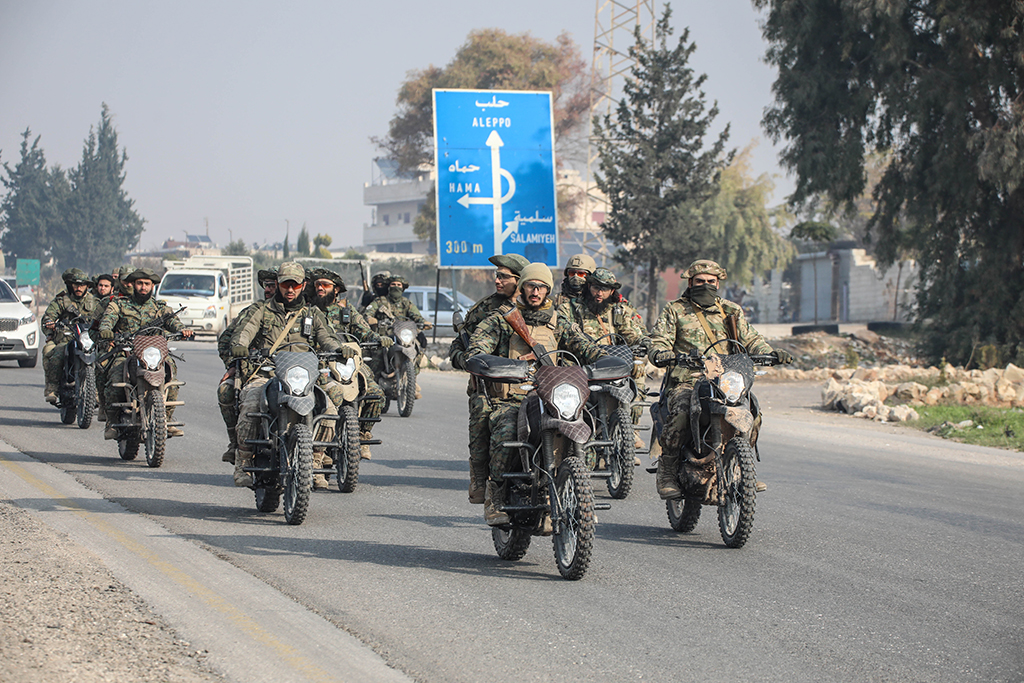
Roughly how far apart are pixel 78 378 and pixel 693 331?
8.50 metres

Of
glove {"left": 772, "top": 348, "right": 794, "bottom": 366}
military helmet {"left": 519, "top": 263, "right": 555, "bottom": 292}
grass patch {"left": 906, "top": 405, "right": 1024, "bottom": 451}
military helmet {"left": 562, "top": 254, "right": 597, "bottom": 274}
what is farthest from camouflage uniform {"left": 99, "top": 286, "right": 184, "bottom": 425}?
grass patch {"left": 906, "top": 405, "right": 1024, "bottom": 451}

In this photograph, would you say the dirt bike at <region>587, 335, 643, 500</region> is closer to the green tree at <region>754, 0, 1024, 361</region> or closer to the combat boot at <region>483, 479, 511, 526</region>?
the combat boot at <region>483, 479, 511, 526</region>

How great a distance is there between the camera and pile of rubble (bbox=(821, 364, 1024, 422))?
18250mm

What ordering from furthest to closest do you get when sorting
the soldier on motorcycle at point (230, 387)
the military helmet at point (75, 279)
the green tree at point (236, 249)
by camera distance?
the green tree at point (236, 249)
the military helmet at point (75, 279)
the soldier on motorcycle at point (230, 387)

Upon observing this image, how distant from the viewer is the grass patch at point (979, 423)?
15.4 meters

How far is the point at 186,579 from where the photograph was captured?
20.6 ft

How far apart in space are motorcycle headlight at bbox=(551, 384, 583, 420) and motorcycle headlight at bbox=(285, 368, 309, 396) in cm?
244

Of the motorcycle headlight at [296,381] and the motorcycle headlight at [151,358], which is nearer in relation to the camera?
the motorcycle headlight at [296,381]

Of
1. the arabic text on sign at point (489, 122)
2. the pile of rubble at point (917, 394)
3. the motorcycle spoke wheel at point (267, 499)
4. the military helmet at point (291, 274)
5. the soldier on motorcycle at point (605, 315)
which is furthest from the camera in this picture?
the arabic text on sign at point (489, 122)

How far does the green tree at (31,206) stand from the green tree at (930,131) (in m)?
81.0

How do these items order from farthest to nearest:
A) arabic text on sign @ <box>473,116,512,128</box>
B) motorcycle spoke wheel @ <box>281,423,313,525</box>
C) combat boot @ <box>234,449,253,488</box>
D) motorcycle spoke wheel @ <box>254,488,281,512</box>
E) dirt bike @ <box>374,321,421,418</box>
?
arabic text on sign @ <box>473,116,512,128</box>, dirt bike @ <box>374,321,421,418</box>, motorcycle spoke wheel @ <box>254,488,281,512</box>, combat boot @ <box>234,449,253,488</box>, motorcycle spoke wheel @ <box>281,423,313,525</box>

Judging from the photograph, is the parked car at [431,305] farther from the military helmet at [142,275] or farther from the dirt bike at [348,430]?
the dirt bike at [348,430]

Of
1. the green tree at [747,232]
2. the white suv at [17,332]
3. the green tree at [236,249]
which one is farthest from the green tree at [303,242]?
the white suv at [17,332]

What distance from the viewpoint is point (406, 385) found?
627 inches
